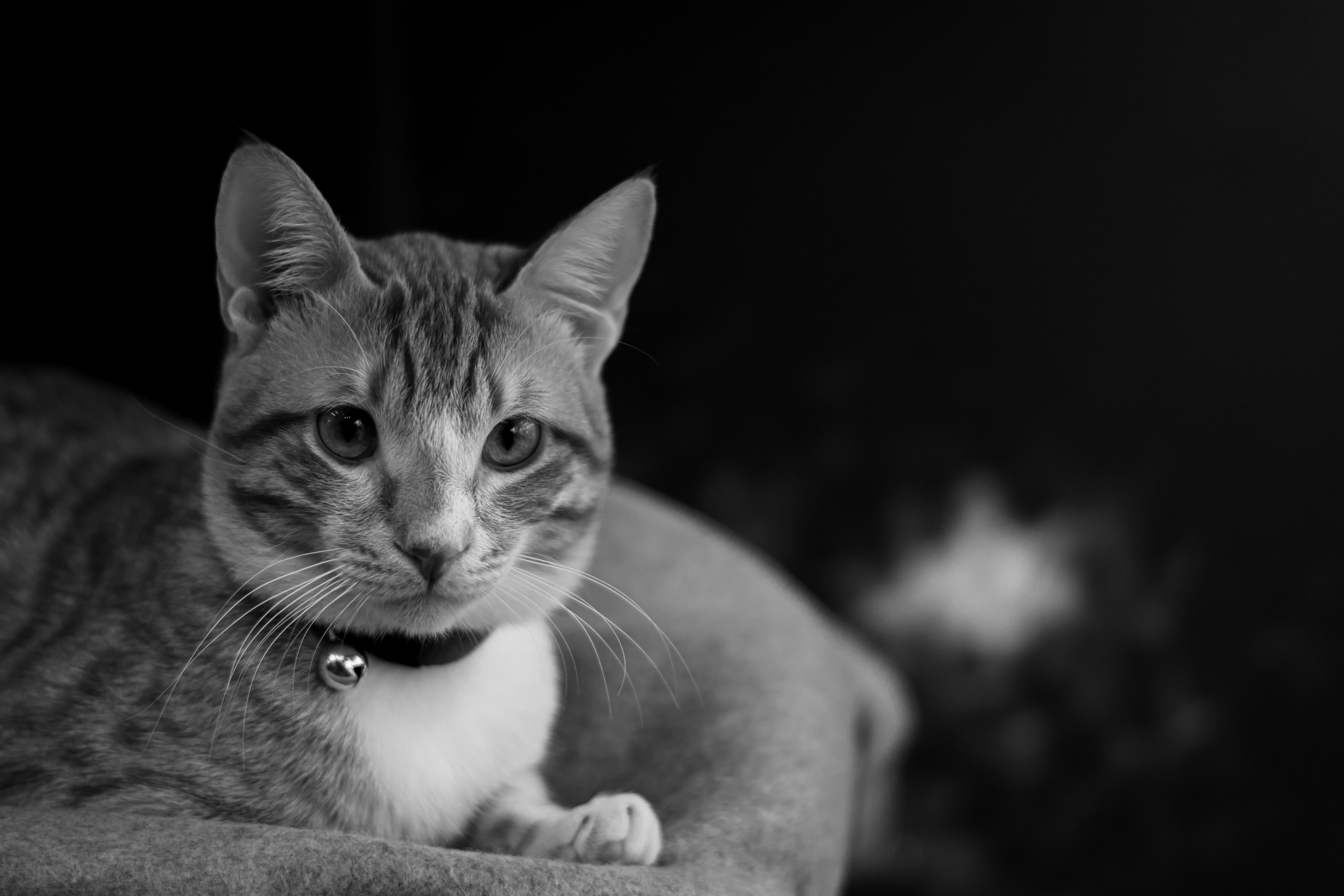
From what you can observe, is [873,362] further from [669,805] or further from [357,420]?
[357,420]

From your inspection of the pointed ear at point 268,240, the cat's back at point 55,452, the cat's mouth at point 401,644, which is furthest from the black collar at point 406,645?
the cat's back at point 55,452

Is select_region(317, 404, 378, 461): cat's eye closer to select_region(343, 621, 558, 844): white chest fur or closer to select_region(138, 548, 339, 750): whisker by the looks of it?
select_region(138, 548, 339, 750): whisker

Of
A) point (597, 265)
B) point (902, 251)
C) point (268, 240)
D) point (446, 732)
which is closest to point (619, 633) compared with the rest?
point (446, 732)

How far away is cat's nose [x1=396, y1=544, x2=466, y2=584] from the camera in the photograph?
975 mm

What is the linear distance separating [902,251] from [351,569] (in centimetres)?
141

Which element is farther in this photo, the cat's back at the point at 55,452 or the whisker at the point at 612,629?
the cat's back at the point at 55,452

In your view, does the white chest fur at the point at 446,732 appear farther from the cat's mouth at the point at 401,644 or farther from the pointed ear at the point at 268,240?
the pointed ear at the point at 268,240

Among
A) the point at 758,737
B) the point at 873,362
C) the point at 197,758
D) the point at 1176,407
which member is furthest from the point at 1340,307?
the point at 197,758

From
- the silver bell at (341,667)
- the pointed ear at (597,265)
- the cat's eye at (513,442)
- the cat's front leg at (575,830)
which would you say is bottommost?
the cat's front leg at (575,830)

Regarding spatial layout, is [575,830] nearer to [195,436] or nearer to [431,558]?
[431,558]

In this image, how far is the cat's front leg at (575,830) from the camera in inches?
42.3

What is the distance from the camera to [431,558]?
98cm

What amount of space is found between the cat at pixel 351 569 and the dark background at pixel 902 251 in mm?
770

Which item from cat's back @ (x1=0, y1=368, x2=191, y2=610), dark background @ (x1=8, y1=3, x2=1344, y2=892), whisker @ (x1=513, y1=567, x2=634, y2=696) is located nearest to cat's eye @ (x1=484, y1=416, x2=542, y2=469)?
A: whisker @ (x1=513, y1=567, x2=634, y2=696)
